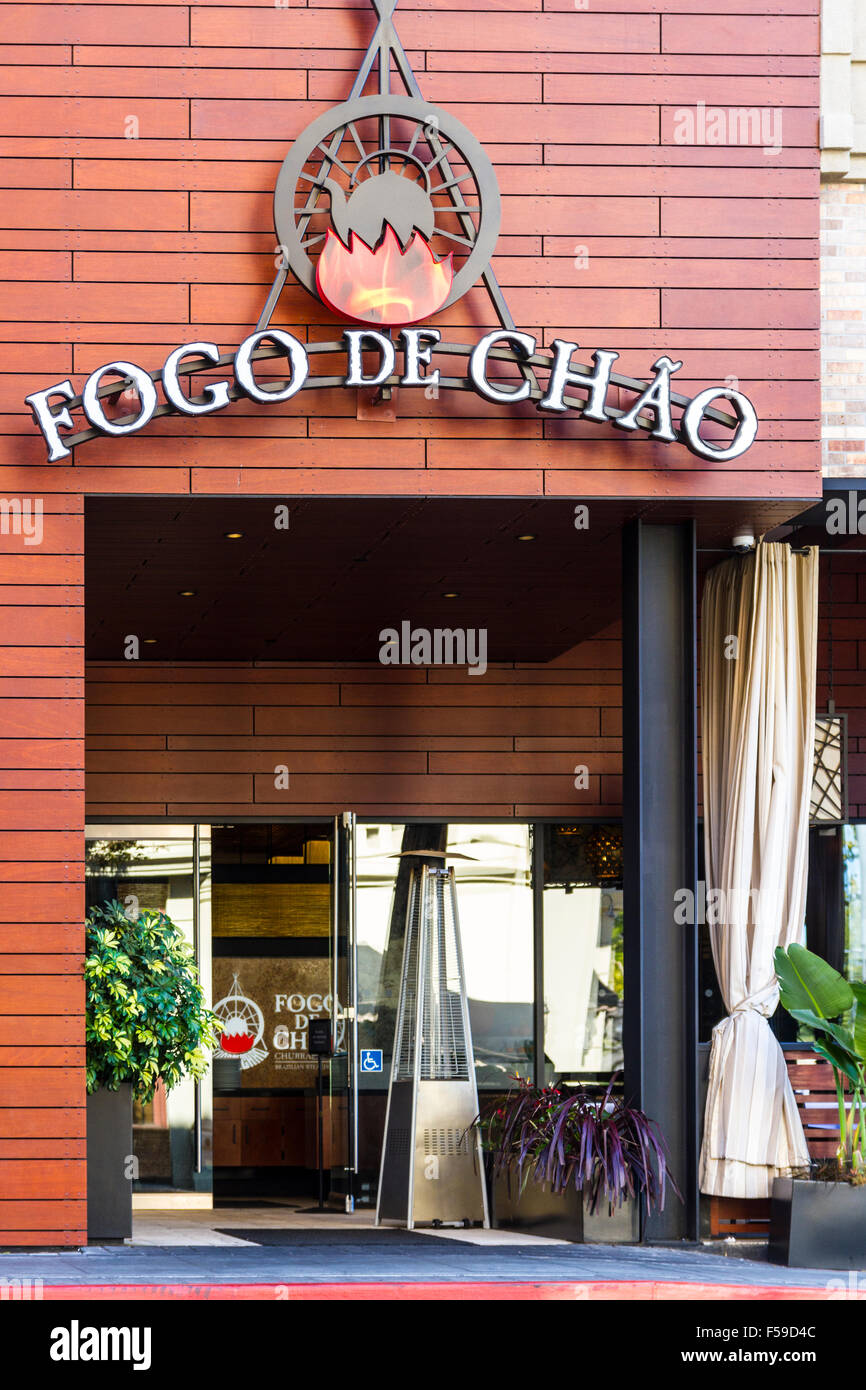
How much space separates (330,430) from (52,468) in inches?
55.1

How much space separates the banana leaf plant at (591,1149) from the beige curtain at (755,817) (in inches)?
19.0

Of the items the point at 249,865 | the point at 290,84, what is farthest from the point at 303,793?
→ the point at 290,84

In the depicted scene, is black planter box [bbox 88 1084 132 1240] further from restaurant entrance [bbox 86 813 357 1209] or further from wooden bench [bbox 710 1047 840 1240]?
restaurant entrance [bbox 86 813 357 1209]

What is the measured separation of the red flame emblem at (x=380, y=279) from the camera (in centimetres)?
892

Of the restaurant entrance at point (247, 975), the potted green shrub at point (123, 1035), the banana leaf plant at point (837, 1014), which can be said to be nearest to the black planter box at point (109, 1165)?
the potted green shrub at point (123, 1035)

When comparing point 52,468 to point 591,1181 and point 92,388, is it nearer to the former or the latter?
point 92,388

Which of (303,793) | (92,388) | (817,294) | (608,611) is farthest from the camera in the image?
(303,793)

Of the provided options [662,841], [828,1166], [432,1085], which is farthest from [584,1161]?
[432,1085]

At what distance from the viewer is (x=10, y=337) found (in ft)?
29.5

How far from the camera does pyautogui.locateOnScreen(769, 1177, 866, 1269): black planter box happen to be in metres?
8.61

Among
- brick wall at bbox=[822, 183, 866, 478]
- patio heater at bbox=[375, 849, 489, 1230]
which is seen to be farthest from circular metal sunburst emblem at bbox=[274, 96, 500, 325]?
patio heater at bbox=[375, 849, 489, 1230]

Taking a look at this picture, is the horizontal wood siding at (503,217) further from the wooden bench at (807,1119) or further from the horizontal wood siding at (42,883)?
the wooden bench at (807,1119)

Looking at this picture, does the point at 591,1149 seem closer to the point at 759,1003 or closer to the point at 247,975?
the point at 759,1003

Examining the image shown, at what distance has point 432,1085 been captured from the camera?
10.9 m
